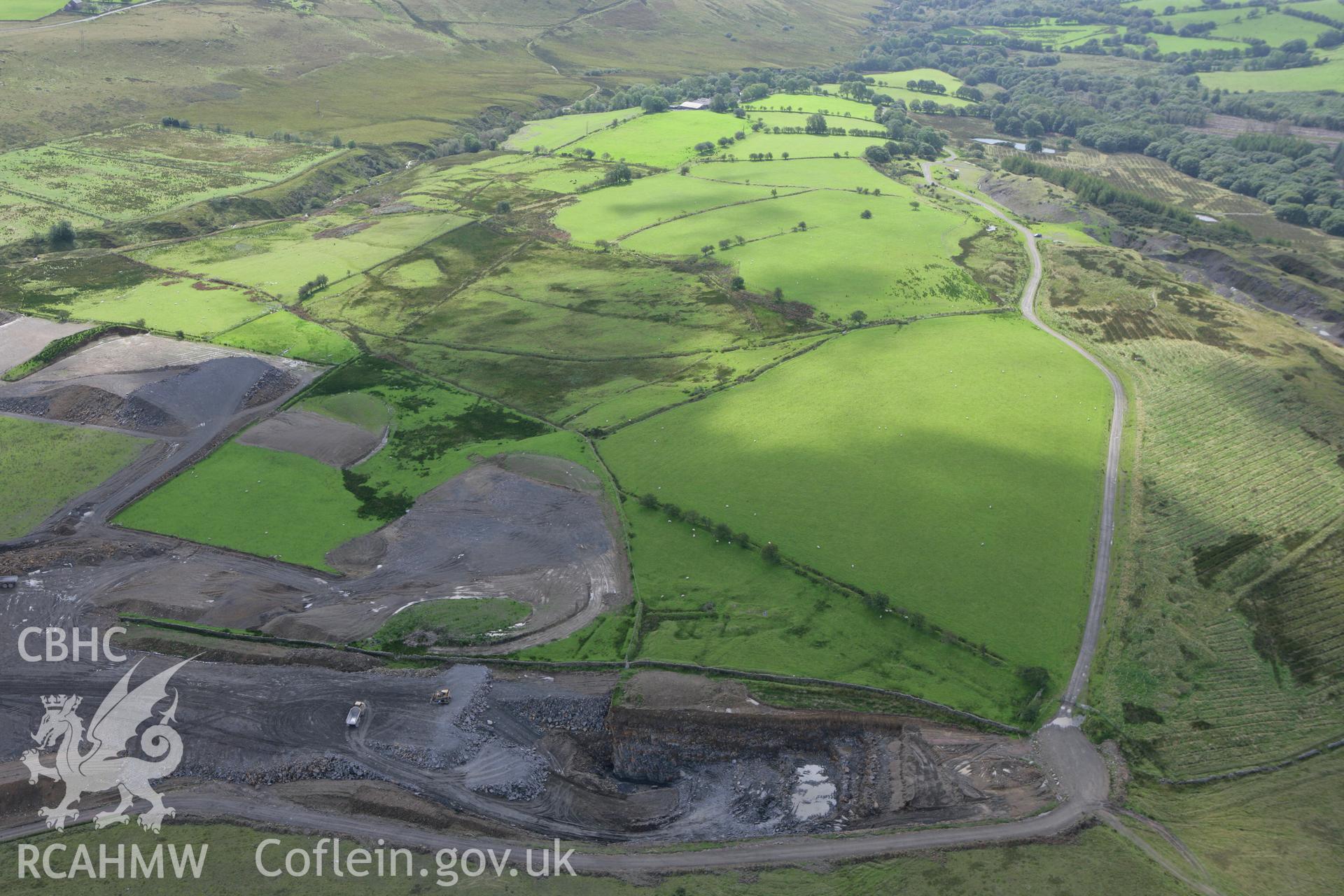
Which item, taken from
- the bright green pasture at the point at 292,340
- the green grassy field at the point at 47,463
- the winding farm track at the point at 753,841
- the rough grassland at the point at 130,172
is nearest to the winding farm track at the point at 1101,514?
the winding farm track at the point at 753,841

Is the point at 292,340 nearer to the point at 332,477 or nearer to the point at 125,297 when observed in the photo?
the point at 125,297

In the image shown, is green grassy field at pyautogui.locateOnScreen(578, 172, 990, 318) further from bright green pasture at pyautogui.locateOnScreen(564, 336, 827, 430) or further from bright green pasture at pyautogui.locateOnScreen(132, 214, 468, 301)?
bright green pasture at pyautogui.locateOnScreen(132, 214, 468, 301)

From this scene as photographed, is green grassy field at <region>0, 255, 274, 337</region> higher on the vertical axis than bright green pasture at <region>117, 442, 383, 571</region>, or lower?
lower

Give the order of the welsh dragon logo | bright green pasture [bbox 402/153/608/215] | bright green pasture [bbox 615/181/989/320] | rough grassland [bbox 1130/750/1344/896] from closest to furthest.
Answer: rough grassland [bbox 1130/750/1344/896] → the welsh dragon logo → bright green pasture [bbox 615/181/989/320] → bright green pasture [bbox 402/153/608/215]

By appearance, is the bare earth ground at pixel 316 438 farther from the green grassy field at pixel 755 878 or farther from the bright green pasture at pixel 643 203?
the bright green pasture at pixel 643 203

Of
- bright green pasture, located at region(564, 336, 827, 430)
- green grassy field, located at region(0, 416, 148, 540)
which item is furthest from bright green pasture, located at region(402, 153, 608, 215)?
green grassy field, located at region(0, 416, 148, 540)

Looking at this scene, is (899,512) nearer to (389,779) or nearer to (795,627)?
(795,627)
